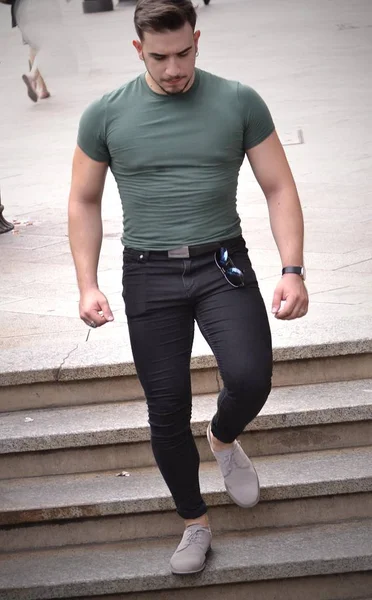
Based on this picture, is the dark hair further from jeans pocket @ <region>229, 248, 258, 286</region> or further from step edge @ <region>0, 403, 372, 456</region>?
step edge @ <region>0, 403, 372, 456</region>

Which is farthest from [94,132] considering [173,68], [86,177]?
[173,68]

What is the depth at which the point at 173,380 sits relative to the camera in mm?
3838

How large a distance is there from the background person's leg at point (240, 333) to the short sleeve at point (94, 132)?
1.64 feet

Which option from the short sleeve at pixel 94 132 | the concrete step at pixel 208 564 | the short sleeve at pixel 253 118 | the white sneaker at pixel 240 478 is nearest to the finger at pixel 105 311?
the short sleeve at pixel 94 132

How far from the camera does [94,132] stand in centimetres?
371

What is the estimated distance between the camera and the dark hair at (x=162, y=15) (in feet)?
11.6

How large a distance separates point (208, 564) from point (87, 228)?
1373 mm

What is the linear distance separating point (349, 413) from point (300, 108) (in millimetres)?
11340

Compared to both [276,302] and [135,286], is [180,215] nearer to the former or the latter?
[135,286]

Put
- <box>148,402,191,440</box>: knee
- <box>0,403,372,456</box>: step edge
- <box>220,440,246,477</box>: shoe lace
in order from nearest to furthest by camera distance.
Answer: <box>148,402,191,440</box>: knee, <box>220,440,246,477</box>: shoe lace, <box>0,403,372,456</box>: step edge

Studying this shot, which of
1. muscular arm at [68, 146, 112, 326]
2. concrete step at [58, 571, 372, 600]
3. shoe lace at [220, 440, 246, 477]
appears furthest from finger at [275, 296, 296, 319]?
concrete step at [58, 571, 372, 600]

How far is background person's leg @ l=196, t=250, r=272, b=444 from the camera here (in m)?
3.75

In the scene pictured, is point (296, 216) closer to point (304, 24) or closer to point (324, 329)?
point (324, 329)

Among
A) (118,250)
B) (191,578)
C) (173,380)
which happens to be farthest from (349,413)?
(118,250)
